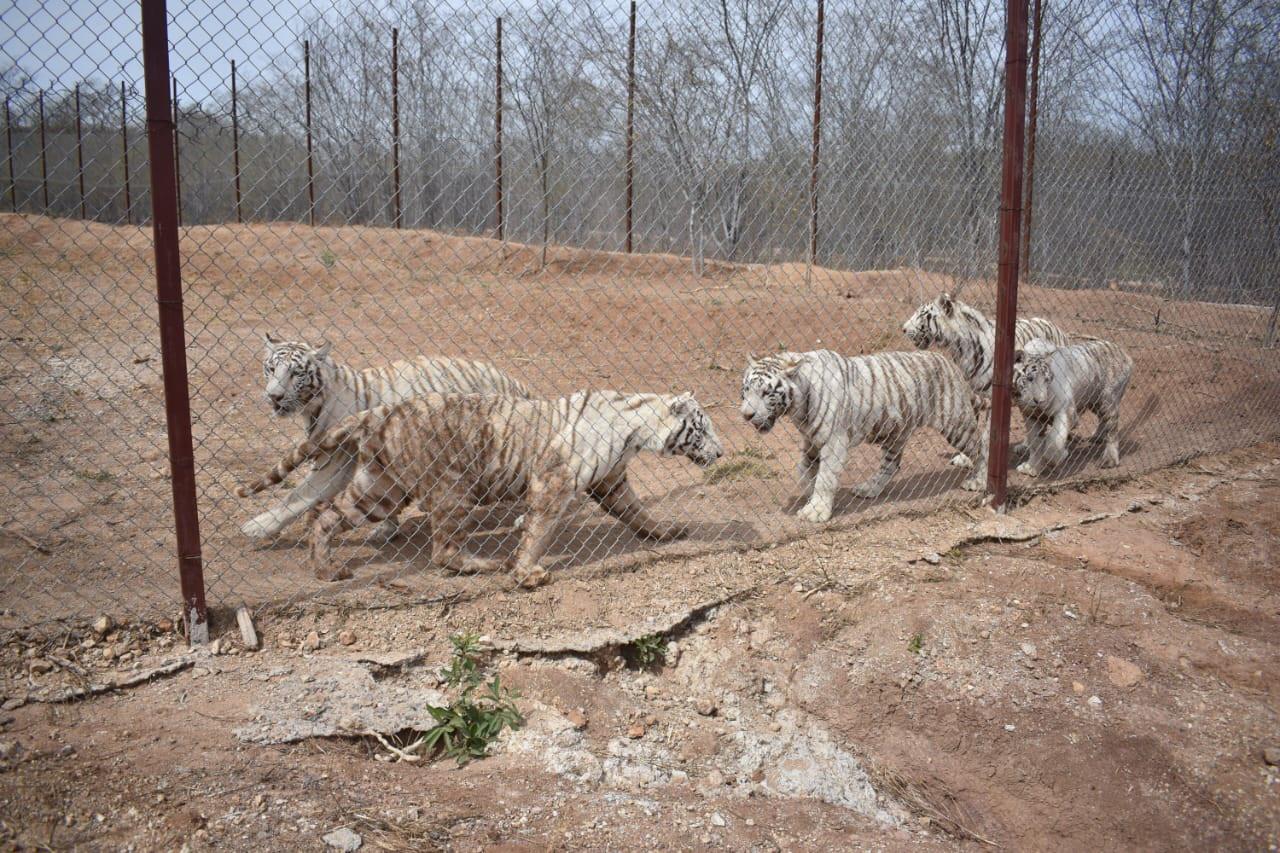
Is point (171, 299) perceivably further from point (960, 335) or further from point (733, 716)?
point (960, 335)

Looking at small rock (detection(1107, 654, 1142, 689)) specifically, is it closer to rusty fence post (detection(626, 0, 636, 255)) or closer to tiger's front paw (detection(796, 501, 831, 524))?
tiger's front paw (detection(796, 501, 831, 524))

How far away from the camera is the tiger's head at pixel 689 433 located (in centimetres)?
446

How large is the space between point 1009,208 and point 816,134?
1.22 m

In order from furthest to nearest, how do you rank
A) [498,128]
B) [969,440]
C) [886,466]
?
[969,440] → [886,466] → [498,128]

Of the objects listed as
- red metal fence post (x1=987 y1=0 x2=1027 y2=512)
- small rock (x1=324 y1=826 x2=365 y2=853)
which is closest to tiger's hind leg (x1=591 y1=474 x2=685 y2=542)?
red metal fence post (x1=987 y1=0 x2=1027 y2=512)

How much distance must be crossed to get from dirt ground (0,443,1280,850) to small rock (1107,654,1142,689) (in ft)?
0.04

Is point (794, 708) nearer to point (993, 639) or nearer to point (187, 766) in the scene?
point (993, 639)

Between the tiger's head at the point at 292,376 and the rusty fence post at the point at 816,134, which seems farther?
the rusty fence post at the point at 816,134

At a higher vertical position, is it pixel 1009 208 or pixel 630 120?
pixel 630 120

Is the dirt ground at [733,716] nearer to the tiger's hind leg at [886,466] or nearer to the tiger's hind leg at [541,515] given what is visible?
the tiger's hind leg at [541,515]

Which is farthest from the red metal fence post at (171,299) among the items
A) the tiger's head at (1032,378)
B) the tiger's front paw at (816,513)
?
the tiger's head at (1032,378)

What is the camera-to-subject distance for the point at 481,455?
4.35 m

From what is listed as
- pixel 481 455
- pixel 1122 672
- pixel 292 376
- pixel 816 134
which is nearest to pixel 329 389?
pixel 292 376

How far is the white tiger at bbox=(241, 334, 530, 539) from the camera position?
14.6 ft
